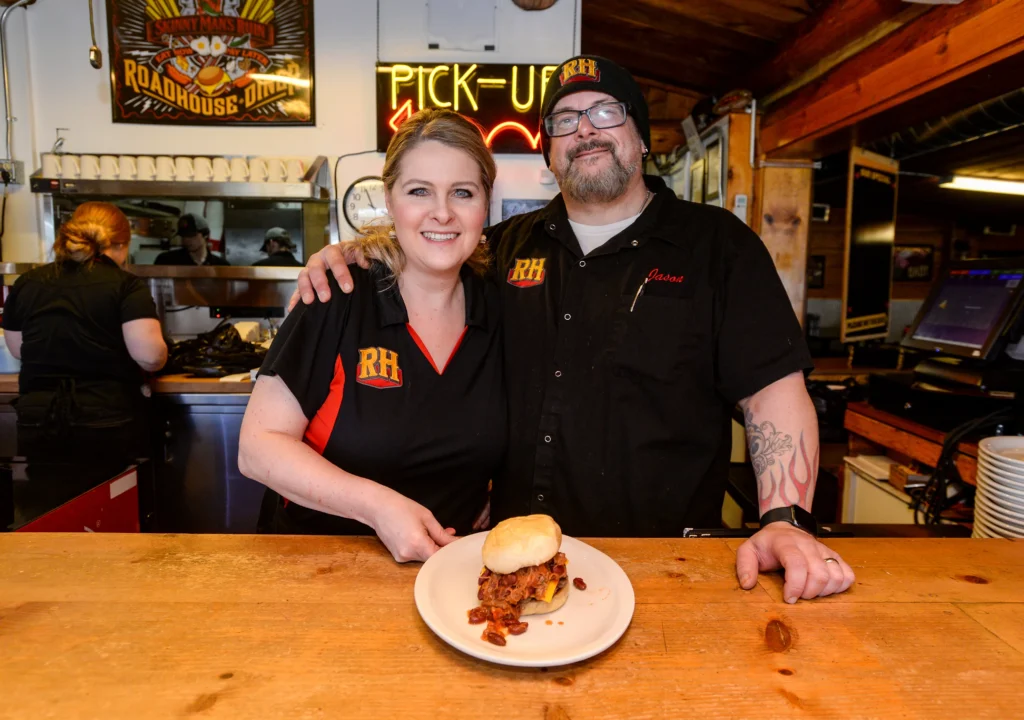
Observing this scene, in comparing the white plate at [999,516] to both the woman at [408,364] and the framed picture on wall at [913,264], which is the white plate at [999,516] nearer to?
the woman at [408,364]

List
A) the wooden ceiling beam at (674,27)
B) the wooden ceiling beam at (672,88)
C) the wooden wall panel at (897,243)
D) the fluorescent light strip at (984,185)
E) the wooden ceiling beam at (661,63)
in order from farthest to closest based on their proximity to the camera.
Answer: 1. the wooden wall panel at (897,243)
2. the fluorescent light strip at (984,185)
3. the wooden ceiling beam at (672,88)
4. the wooden ceiling beam at (661,63)
5. the wooden ceiling beam at (674,27)

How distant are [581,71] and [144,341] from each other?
2.48m

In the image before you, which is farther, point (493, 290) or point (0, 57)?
point (0, 57)

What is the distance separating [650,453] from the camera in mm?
1673

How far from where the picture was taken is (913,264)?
8273mm

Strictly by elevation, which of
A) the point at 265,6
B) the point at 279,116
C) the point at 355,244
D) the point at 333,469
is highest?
the point at 265,6

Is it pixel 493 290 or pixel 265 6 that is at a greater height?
pixel 265 6

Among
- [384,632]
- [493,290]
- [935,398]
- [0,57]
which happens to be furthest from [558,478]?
[0,57]

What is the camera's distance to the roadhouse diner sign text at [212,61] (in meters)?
4.07

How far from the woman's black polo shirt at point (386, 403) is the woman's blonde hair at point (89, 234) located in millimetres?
2142

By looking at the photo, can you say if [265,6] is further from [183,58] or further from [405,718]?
[405,718]

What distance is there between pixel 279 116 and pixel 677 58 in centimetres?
291

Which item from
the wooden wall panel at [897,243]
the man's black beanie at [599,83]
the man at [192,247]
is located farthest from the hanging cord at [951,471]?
the wooden wall panel at [897,243]

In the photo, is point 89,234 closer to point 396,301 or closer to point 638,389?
point 396,301
